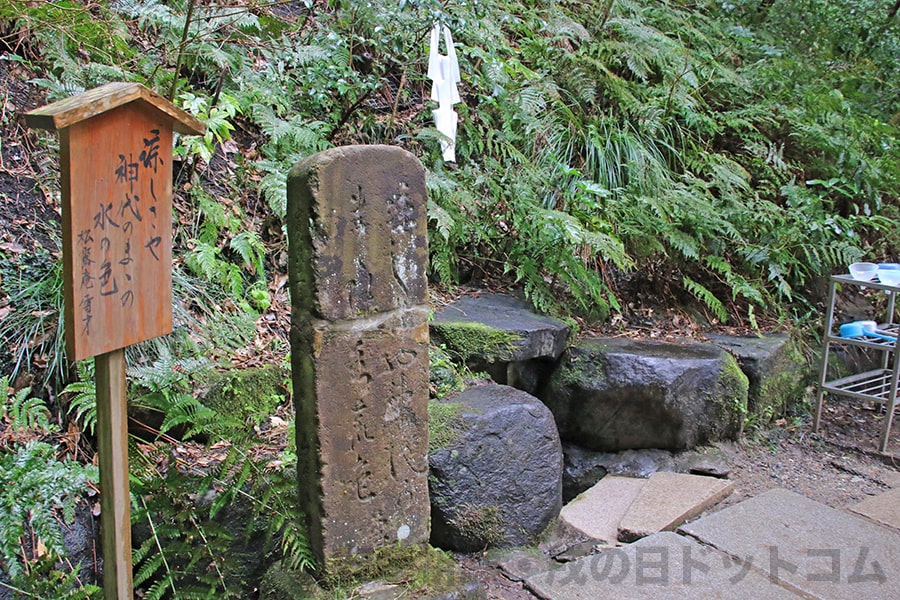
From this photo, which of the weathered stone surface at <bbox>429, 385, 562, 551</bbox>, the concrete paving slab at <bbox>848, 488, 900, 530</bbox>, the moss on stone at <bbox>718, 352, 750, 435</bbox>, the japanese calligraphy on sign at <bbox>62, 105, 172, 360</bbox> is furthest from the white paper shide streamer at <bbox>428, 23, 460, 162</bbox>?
the concrete paving slab at <bbox>848, 488, 900, 530</bbox>

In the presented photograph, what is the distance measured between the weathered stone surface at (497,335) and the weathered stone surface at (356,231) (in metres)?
1.42

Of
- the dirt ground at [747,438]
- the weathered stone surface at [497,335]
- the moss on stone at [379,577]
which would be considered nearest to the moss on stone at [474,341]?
the weathered stone surface at [497,335]

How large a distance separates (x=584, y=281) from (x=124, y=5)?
141 inches

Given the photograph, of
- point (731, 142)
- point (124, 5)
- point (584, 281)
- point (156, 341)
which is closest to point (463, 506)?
point (156, 341)

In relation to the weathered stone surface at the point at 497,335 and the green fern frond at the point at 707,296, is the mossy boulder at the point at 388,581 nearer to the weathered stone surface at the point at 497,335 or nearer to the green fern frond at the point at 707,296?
the weathered stone surface at the point at 497,335

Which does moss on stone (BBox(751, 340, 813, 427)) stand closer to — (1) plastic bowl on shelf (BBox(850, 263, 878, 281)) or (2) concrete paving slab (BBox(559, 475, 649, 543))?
(1) plastic bowl on shelf (BBox(850, 263, 878, 281))

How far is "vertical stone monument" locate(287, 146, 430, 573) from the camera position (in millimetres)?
2326

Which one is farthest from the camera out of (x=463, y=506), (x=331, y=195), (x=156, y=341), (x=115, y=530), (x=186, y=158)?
(x=186, y=158)

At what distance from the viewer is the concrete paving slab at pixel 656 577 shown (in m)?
2.78

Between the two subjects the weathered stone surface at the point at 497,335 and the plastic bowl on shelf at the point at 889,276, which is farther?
the plastic bowl on shelf at the point at 889,276

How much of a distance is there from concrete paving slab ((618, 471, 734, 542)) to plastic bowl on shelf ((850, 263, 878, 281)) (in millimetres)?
1937

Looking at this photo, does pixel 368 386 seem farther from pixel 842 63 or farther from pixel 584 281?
pixel 842 63

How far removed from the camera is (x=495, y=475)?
3176 millimetres

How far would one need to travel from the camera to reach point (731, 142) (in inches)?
263
